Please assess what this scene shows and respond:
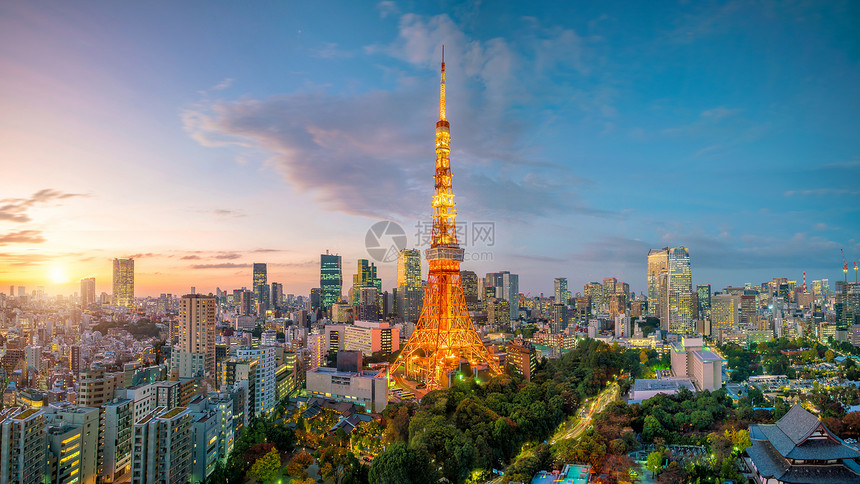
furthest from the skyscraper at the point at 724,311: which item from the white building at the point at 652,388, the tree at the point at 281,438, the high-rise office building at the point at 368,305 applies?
the tree at the point at 281,438

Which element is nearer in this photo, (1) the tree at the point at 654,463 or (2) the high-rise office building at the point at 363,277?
(1) the tree at the point at 654,463

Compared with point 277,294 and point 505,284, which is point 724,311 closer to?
point 505,284

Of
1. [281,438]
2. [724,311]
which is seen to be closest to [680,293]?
[724,311]

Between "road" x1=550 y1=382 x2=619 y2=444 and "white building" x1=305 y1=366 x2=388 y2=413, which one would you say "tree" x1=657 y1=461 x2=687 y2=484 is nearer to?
"road" x1=550 y1=382 x2=619 y2=444

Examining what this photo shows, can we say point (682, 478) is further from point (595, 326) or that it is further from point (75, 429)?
point (595, 326)

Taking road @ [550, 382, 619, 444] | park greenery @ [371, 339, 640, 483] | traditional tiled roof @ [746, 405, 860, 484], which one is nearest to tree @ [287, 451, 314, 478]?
park greenery @ [371, 339, 640, 483]

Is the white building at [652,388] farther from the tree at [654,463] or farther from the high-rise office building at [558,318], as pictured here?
the high-rise office building at [558,318]
